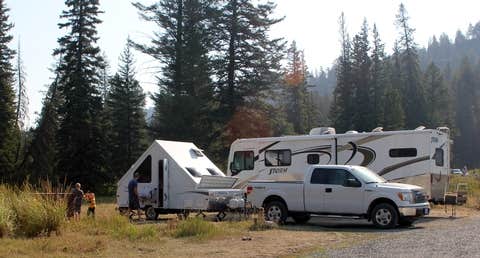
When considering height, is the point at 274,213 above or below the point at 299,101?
below

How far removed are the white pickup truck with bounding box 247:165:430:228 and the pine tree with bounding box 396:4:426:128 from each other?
187 feet

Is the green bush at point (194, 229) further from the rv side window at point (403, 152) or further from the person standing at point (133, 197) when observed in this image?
the rv side window at point (403, 152)

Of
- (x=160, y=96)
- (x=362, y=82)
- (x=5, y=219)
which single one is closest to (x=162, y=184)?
(x=5, y=219)

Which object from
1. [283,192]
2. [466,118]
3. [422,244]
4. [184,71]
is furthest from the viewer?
[466,118]

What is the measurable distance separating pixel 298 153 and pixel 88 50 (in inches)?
1125

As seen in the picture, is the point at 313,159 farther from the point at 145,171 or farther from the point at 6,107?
the point at 6,107

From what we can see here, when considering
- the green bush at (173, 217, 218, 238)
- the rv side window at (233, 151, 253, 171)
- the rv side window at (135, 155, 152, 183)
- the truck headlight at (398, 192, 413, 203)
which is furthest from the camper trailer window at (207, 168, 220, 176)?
the truck headlight at (398, 192, 413, 203)

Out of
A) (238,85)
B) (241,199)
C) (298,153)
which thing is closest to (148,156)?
(241,199)

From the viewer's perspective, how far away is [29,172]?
1831 inches

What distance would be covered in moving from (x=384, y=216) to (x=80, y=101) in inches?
1338

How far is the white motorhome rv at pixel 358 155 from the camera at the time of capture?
21.1m

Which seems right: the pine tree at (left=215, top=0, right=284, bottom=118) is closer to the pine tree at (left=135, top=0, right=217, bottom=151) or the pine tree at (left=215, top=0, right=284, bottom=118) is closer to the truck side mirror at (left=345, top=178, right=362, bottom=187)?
the pine tree at (left=135, top=0, right=217, bottom=151)

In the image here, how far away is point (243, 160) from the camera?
25.3 meters

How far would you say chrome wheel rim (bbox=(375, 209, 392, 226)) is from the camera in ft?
55.7
